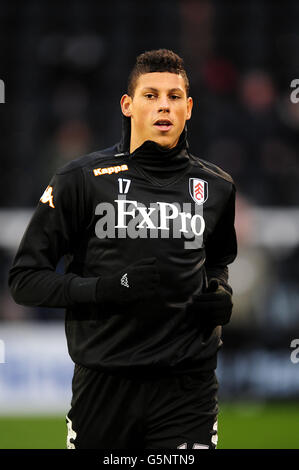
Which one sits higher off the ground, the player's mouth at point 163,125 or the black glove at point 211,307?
the player's mouth at point 163,125

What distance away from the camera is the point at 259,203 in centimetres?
962

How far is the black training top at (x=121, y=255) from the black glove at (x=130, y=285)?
0.20 ft

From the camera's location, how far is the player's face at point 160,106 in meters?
3.21

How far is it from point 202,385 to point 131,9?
1034cm

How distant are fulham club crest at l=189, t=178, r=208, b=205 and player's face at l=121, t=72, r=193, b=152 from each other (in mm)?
198

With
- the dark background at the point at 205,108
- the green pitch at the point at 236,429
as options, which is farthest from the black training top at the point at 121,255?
the dark background at the point at 205,108

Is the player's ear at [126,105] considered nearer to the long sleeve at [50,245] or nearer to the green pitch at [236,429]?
the long sleeve at [50,245]

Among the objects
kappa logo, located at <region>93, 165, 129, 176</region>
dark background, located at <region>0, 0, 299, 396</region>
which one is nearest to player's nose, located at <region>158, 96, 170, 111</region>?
kappa logo, located at <region>93, 165, 129, 176</region>

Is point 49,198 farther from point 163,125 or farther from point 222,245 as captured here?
point 222,245

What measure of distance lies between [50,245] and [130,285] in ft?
1.30

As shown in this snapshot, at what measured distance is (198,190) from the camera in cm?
338

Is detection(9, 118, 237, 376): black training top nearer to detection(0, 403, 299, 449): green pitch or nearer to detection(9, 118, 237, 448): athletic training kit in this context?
detection(9, 118, 237, 448): athletic training kit

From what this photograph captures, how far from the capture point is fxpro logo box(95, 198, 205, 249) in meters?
3.19

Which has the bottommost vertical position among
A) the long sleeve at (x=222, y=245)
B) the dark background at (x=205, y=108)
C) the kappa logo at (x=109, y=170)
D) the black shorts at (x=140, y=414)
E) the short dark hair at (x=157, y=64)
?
the black shorts at (x=140, y=414)
